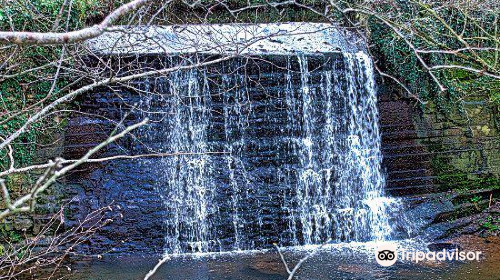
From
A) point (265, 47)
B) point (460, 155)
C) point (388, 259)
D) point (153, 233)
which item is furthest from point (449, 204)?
point (153, 233)

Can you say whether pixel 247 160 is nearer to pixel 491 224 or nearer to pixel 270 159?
pixel 270 159

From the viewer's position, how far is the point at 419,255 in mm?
5570

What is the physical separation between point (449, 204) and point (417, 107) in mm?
1370

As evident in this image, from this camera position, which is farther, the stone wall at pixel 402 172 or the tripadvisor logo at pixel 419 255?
the stone wall at pixel 402 172

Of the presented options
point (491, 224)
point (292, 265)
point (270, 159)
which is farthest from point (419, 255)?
point (270, 159)

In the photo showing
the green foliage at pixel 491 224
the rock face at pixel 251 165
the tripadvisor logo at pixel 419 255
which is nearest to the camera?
the tripadvisor logo at pixel 419 255

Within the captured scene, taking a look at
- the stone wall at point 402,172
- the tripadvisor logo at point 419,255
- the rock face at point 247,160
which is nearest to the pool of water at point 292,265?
the tripadvisor logo at point 419,255

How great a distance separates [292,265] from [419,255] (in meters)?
1.41

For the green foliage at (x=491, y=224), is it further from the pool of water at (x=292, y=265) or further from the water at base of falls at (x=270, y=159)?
the water at base of falls at (x=270, y=159)

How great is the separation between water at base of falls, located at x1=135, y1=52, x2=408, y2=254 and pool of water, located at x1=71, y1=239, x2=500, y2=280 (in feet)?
1.21

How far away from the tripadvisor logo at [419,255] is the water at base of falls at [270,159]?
30.6 inches

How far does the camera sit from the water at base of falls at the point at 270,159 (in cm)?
656

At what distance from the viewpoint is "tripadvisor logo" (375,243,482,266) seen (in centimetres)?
539

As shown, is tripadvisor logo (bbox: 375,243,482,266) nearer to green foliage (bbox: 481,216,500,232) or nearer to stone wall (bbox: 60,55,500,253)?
stone wall (bbox: 60,55,500,253)
